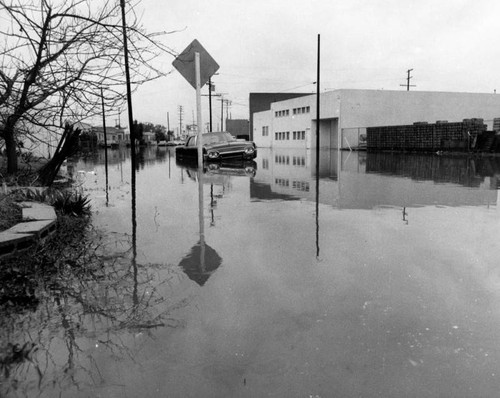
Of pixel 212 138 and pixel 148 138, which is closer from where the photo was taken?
pixel 212 138

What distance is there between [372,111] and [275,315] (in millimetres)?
44074

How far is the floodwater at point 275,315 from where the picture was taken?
2.40 meters

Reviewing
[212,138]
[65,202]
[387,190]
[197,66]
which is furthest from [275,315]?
[212,138]

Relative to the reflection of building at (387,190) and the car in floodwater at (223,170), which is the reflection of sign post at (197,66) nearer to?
the reflection of building at (387,190)

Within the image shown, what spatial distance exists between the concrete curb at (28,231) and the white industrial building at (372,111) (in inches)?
1495

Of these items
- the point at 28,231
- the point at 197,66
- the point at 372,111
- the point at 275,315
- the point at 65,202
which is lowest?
the point at 275,315

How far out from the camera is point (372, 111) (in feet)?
147

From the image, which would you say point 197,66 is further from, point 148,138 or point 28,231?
point 148,138

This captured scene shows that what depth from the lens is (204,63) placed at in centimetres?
972

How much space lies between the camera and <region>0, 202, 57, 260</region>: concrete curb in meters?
4.69

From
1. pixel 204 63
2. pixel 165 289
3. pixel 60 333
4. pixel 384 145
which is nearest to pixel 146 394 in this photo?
pixel 60 333

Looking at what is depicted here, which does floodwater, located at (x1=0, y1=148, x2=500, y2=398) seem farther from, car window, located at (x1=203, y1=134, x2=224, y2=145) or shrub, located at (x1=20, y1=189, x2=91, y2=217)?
car window, located at (x1=203, y1=134, x2=224, y2=145)

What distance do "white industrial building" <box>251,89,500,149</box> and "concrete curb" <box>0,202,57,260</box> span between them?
3797 cm

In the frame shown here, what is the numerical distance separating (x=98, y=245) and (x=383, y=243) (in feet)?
10.9
